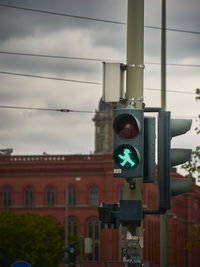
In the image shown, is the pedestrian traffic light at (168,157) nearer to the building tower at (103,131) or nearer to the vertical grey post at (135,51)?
the vertical grey post at (135,51)

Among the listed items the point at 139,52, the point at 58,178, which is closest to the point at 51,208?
the point at 58,178

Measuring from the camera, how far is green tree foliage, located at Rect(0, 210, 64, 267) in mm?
72125

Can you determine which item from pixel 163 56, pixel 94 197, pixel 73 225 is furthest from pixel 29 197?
pixel 163 56

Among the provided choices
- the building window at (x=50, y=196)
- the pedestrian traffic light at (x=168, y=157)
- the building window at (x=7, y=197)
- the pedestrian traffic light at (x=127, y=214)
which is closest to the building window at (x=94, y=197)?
the building window at (x=50, y=196)

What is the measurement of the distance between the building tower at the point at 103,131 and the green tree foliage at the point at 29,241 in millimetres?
77596

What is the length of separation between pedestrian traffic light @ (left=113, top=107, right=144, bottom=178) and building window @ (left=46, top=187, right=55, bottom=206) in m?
86.8

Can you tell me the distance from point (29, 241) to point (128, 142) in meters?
66.3

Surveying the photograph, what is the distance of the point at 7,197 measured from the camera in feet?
312

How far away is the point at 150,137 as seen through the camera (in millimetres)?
8250

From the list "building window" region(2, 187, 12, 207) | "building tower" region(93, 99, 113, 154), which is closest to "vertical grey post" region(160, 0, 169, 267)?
"building window" region(2, 187, 12, 207)

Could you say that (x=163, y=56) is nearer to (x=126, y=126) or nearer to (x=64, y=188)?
(x=126, y=126)

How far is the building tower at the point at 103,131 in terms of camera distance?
15438 cm

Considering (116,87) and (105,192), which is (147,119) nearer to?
(116,87)

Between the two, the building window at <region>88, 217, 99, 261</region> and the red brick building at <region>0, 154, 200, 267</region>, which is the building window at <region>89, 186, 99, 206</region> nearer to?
the red brick building at <region>0, 154, 200, 267</region>
